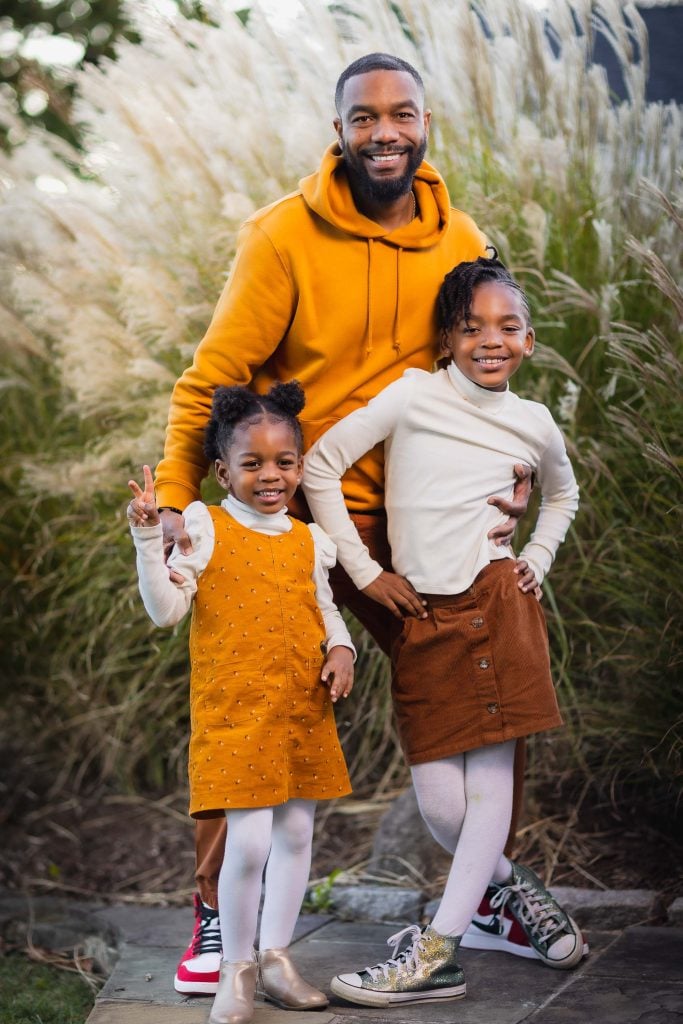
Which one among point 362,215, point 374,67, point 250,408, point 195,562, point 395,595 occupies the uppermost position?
point 374,67

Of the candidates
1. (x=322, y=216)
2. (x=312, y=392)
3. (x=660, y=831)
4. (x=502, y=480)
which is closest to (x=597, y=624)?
(x=660, y=831)

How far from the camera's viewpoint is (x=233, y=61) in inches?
157

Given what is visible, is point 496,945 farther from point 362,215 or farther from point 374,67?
point 374,67

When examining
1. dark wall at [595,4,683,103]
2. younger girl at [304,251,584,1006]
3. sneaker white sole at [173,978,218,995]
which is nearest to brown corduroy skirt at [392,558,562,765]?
younger girl at [304,251,584,1006]

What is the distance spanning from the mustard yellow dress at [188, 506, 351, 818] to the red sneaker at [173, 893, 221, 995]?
363mm

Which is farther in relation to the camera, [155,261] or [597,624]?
[155,261]

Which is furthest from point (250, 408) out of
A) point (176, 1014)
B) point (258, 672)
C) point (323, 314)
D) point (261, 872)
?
point (176, 1014)

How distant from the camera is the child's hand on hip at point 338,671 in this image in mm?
2260

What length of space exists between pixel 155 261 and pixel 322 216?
1534 mm

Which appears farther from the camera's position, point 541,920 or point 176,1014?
point 541,920

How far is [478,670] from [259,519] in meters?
0.51

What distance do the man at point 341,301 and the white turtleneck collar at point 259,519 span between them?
0.47 ft

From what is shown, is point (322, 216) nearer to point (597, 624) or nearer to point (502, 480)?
point (502, 480)

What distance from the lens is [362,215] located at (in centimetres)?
243
